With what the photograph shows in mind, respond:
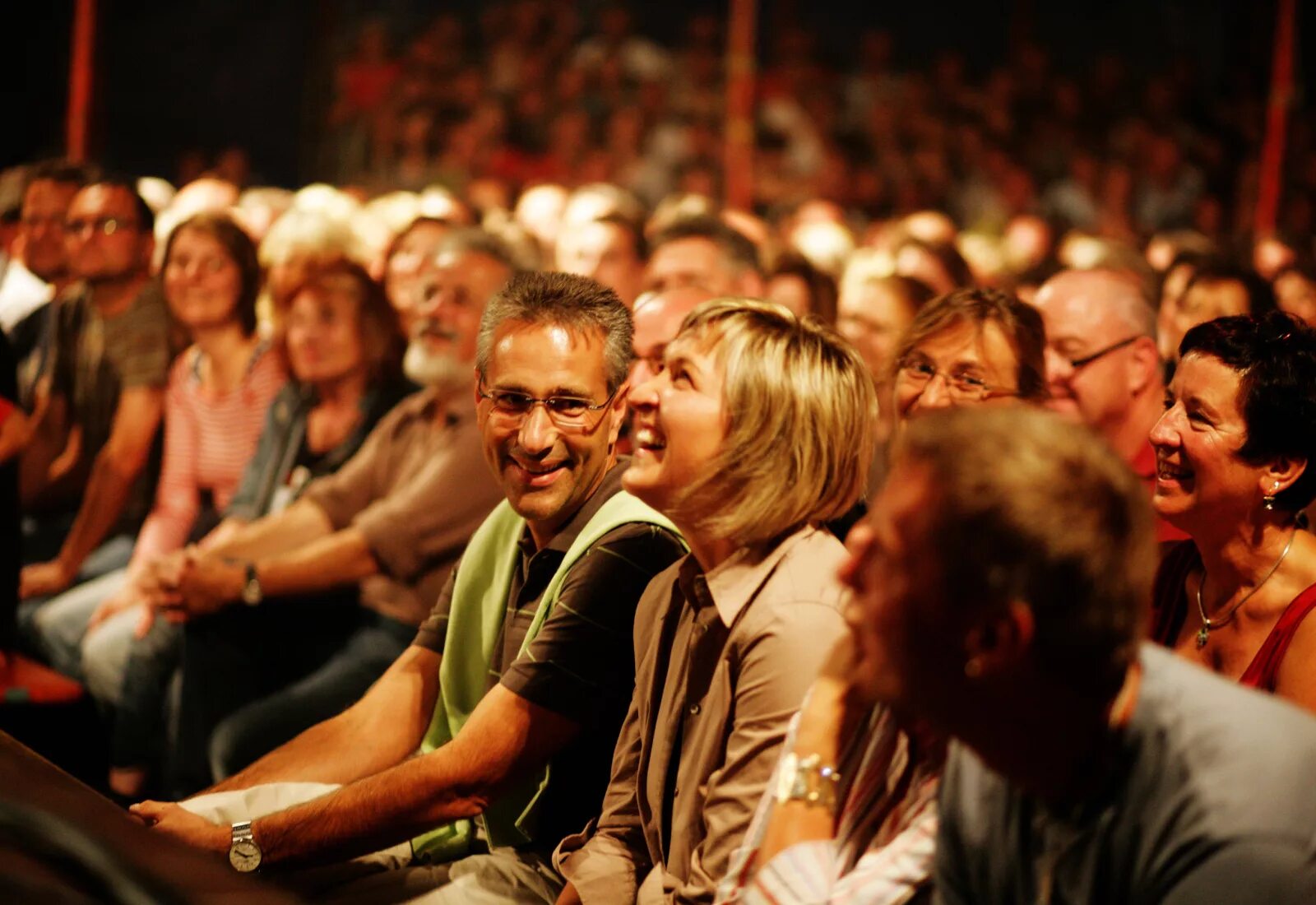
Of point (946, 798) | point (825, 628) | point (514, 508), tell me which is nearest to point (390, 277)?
point (514, 508)

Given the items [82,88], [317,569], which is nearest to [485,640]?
[317,569]

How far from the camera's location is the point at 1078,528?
1.39 metres

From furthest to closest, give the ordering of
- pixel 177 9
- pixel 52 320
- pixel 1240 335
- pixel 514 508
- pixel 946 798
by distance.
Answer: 1. pixel 177 9
2. pixel 52 320
3. pixel 514 508
4. pixel 1240 335
5. pixel 946 798

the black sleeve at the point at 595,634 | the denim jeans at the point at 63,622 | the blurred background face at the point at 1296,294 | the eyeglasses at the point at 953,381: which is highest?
the blurred background face at the point at 1296,294

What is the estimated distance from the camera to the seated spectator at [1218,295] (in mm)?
4613

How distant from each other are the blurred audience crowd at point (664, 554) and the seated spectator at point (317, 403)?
0.05 ft

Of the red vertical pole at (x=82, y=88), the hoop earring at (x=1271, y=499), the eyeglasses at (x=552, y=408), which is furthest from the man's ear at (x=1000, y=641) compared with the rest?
the red vertical pole at (x=82, y=88)

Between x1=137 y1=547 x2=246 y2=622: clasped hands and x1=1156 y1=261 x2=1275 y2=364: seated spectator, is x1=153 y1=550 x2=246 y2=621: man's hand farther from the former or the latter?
x1=1156 y1=261 x2=1275 y2=364: seated spectator

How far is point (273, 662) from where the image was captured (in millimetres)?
3875

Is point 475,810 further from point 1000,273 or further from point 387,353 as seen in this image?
point 1000,273

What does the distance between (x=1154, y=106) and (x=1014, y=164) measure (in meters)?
1.13

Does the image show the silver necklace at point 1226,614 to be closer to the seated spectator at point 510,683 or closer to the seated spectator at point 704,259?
the seated spectator at point 510,683

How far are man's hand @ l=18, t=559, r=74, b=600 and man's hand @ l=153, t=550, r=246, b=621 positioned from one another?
113 centimetres

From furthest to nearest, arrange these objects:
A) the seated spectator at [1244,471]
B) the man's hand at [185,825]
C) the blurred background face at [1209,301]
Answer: the blurred background face at [1209,301] < the man's hand at [185,825] < the seated spectator at [1244,471]
